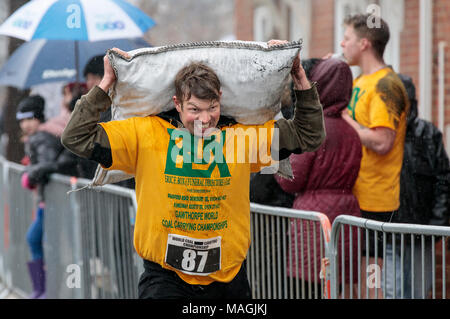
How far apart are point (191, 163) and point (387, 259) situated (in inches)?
56.5

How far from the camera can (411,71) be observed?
8.38 meters

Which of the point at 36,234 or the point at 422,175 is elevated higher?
the point at 422,175

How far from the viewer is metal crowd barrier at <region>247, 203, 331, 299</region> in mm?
5073

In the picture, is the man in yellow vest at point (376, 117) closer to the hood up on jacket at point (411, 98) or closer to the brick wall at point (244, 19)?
the hood up on jacket at point (411, 98)

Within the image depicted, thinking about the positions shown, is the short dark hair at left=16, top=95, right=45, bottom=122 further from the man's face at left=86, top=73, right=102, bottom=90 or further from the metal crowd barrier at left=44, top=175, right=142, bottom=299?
the metal crowd barrier at left=44, top=175, right=142, bottom=299

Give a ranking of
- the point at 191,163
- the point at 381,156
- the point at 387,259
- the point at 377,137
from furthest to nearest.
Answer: the point at 381,156 → the point at 377,137 → the point at 387,259 → the point at 191,163

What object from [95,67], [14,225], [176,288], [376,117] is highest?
[95,67]

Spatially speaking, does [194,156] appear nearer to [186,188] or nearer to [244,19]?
[186,188]

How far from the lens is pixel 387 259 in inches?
186

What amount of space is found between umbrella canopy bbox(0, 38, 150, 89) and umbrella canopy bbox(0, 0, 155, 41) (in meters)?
0.98

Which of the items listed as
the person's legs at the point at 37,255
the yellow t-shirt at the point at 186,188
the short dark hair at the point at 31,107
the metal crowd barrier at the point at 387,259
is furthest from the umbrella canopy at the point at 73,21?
the metal crowd barrier at the point at 387,259

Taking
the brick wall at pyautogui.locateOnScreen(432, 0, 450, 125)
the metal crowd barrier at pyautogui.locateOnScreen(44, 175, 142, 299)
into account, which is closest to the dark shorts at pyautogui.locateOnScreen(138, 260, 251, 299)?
the metal crowd barrier at pyautogui.locateOnScreen(44, 175, 142, 299)

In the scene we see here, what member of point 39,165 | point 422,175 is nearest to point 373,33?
point 422,175

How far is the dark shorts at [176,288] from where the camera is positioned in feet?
13.2
